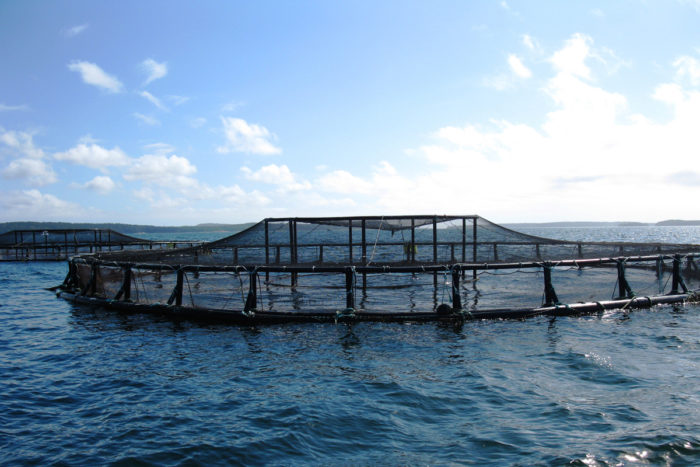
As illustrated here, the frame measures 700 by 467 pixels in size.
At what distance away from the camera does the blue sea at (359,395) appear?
244 inches

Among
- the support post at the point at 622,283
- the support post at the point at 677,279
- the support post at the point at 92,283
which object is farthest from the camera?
the support post at the point at 92,283

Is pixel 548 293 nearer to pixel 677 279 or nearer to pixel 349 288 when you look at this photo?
pixel 677 279

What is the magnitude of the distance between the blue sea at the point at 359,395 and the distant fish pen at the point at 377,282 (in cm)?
74

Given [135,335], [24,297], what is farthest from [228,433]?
[24,297]

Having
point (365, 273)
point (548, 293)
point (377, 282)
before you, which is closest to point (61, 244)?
point (377, 282)

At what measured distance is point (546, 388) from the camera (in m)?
8.23

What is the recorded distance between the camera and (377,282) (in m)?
24.7

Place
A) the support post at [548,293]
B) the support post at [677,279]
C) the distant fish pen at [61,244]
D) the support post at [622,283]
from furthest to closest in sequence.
Result: the distant fish pen at [61,244], the support post at [677,279], the support post at [622,283], the support post at [548,293]

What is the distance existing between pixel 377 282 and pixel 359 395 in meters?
16.6

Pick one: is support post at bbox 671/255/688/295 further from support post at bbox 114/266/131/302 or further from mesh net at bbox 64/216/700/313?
support post at bbox 114/266/131/302

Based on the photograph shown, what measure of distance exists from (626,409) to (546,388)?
1.30m

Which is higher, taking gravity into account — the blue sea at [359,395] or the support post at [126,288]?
the support post at [126,288]

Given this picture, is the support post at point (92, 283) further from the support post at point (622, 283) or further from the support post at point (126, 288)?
the support post at point (622, 283)

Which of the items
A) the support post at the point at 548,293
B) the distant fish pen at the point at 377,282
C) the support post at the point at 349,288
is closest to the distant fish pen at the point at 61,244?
the distant fish pen at the point at 377,282
